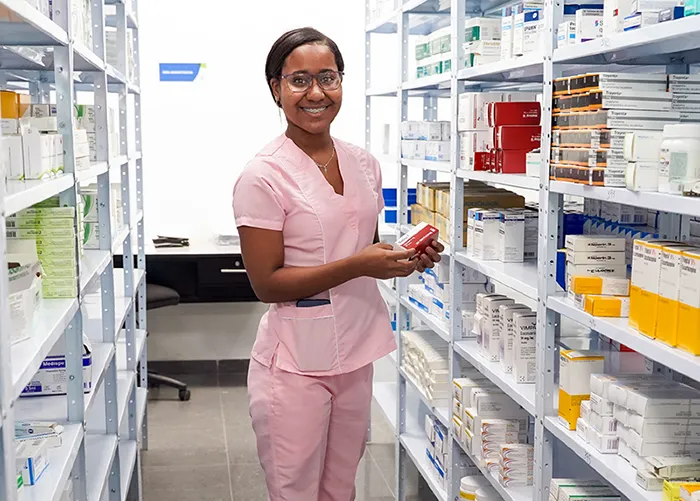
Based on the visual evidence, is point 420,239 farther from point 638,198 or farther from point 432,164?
point 432,164

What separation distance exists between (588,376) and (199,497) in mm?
2610

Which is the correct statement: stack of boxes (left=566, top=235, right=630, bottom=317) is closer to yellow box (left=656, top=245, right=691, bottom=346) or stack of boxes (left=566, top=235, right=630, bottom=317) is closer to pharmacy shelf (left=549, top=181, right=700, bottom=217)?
pharmacy shelf (left=549, top=181, right=700, bottom=217)

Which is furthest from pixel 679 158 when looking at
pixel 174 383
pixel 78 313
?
pixel 174 383

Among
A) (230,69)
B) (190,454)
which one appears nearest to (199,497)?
(190,454)

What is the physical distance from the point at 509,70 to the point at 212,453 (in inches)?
122

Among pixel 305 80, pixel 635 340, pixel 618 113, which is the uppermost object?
pixel 305 80

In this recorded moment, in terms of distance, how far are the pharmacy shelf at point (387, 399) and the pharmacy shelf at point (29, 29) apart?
2687mm

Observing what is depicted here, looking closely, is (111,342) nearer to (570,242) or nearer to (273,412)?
(273,412)

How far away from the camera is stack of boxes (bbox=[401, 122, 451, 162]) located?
12.1 feet

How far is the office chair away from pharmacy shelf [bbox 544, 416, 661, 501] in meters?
3.69

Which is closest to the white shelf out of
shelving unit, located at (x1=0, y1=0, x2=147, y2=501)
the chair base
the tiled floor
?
shelving unit, located at (x1=0, y1=0, x2=147, y2=501)

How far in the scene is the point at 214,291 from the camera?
19.9ft

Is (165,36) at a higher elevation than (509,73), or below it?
higher

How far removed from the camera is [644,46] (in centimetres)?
211
